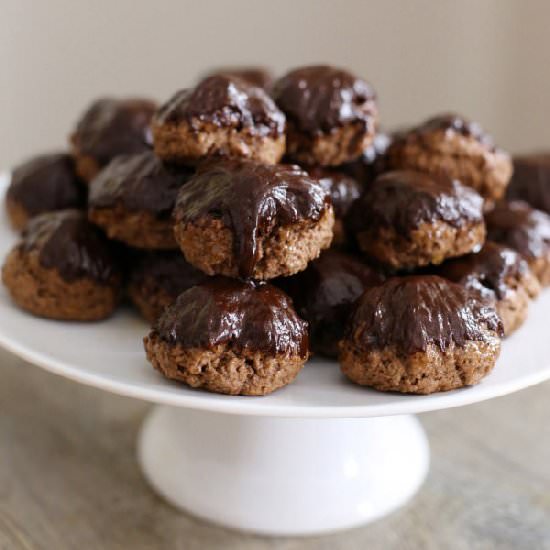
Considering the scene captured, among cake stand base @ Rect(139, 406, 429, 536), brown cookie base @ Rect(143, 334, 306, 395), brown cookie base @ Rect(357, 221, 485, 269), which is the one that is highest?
brown cookie base @ Rect(357, 221, 485, 269)

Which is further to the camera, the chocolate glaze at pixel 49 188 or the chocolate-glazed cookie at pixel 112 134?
the chocolate glaze at pixel 49 188

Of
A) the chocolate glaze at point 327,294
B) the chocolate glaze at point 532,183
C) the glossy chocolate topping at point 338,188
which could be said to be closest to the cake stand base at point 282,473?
the chocolate glaze at point 327,294

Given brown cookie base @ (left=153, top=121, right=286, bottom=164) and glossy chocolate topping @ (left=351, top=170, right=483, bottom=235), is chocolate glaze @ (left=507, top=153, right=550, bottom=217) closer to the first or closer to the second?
glossy chocolate topping @ (left=351, top=170, right=483, bottom=235)

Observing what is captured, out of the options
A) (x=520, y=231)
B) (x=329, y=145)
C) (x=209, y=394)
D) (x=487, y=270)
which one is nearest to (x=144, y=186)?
(x=329, y=145)

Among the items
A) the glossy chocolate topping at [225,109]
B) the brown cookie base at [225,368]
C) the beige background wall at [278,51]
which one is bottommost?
the beige background wall at [278,51]

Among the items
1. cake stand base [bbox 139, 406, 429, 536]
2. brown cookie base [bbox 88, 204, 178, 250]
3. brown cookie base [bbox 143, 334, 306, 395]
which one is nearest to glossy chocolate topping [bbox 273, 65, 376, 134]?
brown cookie base [bbox 88, 204, 178, 250]

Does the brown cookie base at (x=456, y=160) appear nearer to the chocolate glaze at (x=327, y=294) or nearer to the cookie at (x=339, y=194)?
the cookie at (x=339, y=194)
